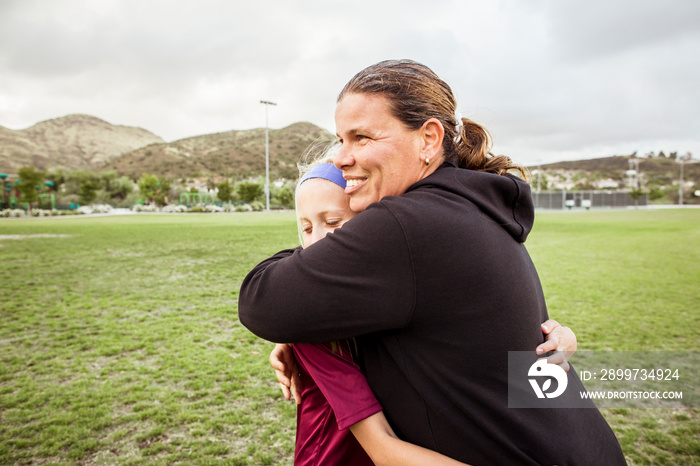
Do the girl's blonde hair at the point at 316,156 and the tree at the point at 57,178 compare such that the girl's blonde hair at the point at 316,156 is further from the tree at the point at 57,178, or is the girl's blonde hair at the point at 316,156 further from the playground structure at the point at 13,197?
the tree at the point at 57,178

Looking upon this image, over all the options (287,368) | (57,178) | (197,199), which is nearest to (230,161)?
(57,178)

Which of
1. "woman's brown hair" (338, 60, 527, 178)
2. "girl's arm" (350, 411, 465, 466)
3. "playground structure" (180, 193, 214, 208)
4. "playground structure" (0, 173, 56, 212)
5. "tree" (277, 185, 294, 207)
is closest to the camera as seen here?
"girl's arm" (350, 411, 465, 466)

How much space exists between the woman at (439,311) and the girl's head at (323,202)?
1.56ft

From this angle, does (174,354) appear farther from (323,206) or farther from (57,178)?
(57,178)

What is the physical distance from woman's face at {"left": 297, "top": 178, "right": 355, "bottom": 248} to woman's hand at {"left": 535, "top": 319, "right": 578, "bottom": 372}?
868 millimetres

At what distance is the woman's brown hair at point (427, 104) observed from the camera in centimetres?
145

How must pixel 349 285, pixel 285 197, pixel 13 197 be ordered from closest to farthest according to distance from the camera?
pixel 349 285 → pixel 13 197 → pixel 285 197

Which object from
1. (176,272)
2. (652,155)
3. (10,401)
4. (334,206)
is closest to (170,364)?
(10,401)

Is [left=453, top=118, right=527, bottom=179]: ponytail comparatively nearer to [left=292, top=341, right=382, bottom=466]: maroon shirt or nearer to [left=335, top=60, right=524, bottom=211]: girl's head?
[left=335, top=60, right=524, bottom=211]: girl's head

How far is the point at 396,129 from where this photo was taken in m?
1.47

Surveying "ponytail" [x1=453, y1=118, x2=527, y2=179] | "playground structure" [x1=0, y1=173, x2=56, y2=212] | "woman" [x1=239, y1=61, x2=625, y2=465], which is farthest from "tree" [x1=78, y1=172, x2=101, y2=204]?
"woman" [x1=239, y1=61, x2=625, y2=465]

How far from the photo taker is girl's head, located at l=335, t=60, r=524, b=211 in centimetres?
145

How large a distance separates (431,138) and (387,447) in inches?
40.2

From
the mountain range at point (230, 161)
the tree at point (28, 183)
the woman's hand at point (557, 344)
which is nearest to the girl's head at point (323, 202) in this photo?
the woman's hand at point (557, 344)
